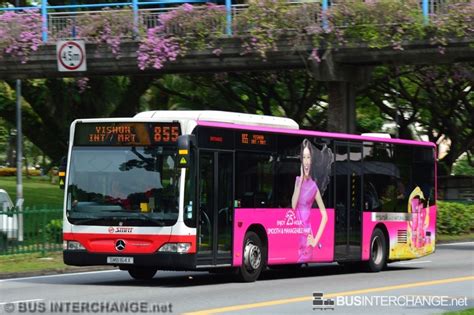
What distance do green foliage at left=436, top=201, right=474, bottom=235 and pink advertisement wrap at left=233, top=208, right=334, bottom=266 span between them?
1753cm

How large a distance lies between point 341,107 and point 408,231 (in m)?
9.03

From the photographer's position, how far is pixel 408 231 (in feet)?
79.9

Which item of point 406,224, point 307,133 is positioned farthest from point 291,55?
point 307,133

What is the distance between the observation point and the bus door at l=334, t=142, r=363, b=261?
71.6ft

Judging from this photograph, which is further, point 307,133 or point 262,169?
point 307,133

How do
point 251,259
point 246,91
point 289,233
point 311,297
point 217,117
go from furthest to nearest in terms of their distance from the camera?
point 246,91 < point 289,233 < point 251,259 < point 217,117 < point 311,297

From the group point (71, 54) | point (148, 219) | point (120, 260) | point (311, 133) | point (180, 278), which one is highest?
point (71, 54)

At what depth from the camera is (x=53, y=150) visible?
38.1 metres

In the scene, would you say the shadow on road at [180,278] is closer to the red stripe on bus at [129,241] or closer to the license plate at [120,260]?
the license plate at [120,260]

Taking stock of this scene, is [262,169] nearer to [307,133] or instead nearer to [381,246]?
[307,133]

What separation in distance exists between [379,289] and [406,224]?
6.97m

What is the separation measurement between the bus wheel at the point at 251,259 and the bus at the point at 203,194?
0.06 feet

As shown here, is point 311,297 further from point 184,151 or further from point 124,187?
point 124,187

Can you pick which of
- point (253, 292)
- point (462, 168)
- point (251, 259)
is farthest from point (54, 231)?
point (462, 168)
